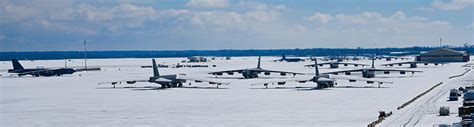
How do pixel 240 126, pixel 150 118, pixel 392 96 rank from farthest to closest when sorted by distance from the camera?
pixel 392 96, pixel 150 118, pixel 240 126

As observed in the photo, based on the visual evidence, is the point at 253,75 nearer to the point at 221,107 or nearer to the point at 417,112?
the point at 221,107

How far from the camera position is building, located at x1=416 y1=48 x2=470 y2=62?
598ft

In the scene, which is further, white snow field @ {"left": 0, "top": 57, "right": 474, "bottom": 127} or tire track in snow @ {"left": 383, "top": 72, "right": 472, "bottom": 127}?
white snow field @ {"left": 0, "top": 57, "right": 474, "bottom": 127}

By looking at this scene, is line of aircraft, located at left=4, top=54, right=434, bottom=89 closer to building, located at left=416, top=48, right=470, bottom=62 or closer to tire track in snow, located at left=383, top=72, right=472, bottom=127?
tire track in snow, located at left=383, top=72, right=472, bottom=127

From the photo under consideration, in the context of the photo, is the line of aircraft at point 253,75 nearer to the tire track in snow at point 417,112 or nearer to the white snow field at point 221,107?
the white snow field at point 221,107

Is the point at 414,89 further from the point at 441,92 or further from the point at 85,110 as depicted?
the point at 85,110

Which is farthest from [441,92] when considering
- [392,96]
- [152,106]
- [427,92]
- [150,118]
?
[150,118]

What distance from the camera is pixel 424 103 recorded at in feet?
173

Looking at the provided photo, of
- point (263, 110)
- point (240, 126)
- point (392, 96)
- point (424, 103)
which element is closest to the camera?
point (240, 126)

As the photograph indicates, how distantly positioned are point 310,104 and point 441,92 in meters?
17.8

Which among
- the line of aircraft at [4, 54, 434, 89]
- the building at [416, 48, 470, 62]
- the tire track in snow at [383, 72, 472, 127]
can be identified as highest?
the building at [416, 48, 470, 62]

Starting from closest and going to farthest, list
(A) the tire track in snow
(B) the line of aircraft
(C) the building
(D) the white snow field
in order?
1. (A) the tire track in snow
2. (D) the white snow field
3. (B) the line of aircraft
4. (C) the building

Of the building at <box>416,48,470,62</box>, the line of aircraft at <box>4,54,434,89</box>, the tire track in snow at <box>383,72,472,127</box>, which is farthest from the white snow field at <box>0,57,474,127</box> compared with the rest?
the building at <box>416,48,470,62</box>

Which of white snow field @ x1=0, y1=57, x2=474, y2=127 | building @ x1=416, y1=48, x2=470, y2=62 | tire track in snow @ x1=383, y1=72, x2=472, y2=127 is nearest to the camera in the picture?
tire track in snow @ x1=383, y1=72, x2=472, y2=127
